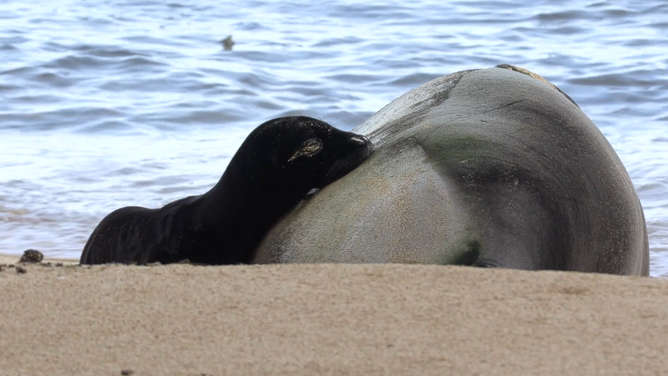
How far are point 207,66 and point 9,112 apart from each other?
2513mm

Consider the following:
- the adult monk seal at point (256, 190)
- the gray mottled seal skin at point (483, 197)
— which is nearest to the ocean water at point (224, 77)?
the gray mottled seal skin at point (483, 197)

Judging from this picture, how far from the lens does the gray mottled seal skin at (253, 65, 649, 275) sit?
281 cm

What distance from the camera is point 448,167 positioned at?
2977 mm

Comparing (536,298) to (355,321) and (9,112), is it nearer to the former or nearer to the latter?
(355,321)

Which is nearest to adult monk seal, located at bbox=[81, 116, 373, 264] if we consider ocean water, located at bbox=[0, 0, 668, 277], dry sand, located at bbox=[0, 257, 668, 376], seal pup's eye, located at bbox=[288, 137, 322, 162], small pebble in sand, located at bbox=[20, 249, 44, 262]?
seal pup's eye, located at bbox=[288, 137, 322, 162]

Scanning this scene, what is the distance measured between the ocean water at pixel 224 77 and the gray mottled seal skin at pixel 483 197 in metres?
1.98

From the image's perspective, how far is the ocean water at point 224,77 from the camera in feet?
21.2

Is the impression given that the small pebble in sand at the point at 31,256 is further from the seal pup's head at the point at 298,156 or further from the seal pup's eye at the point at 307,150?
the seal pup's eye at the point at 307,150

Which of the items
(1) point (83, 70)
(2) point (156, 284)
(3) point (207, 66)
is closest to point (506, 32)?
(3) point (207, 66)

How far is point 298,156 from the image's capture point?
3.34 metres

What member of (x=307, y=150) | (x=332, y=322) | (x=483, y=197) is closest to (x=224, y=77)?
(x=307, y=150)

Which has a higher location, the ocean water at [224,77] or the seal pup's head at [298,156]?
the seal pup's head at [298,156]

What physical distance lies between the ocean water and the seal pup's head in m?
2.33

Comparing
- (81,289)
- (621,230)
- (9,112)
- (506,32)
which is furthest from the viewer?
(506,32)
